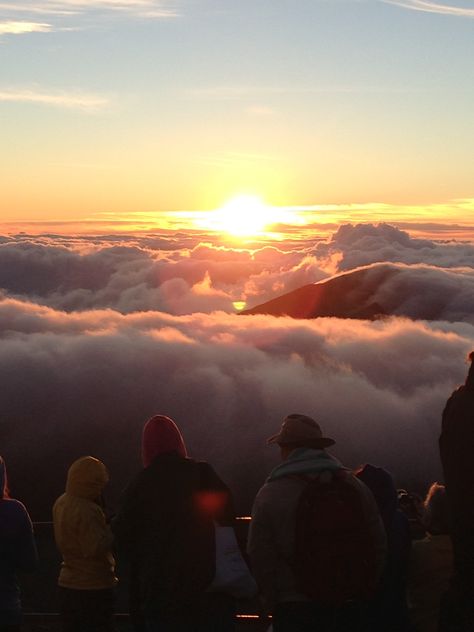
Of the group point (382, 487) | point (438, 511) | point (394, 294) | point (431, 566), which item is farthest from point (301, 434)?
point (394, 294)

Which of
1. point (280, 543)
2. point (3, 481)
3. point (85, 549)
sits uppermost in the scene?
point (3, 481)

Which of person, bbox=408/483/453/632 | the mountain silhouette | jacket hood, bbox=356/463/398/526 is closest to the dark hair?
jacket hood, bbox=356/463/398/526

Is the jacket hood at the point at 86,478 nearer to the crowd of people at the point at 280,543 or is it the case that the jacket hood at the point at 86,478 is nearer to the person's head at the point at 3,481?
the crowd of people at the point at 280,543

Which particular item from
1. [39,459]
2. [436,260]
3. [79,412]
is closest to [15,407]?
[79,412]

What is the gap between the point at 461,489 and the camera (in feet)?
17.4

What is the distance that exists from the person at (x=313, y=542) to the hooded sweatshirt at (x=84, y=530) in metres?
1.32

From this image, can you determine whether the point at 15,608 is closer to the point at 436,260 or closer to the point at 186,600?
the point at 186,600

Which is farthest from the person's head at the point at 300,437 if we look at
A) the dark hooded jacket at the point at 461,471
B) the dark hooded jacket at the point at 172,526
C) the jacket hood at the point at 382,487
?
the dark hooded jacket at the point at 461,471

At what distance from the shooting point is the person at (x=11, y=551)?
233 inches

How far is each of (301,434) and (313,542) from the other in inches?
24.9

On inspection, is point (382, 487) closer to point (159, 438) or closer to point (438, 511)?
point (438, 511)

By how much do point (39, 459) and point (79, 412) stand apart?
332 inches

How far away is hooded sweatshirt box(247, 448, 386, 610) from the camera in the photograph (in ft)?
16.9

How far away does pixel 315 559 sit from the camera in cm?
510
